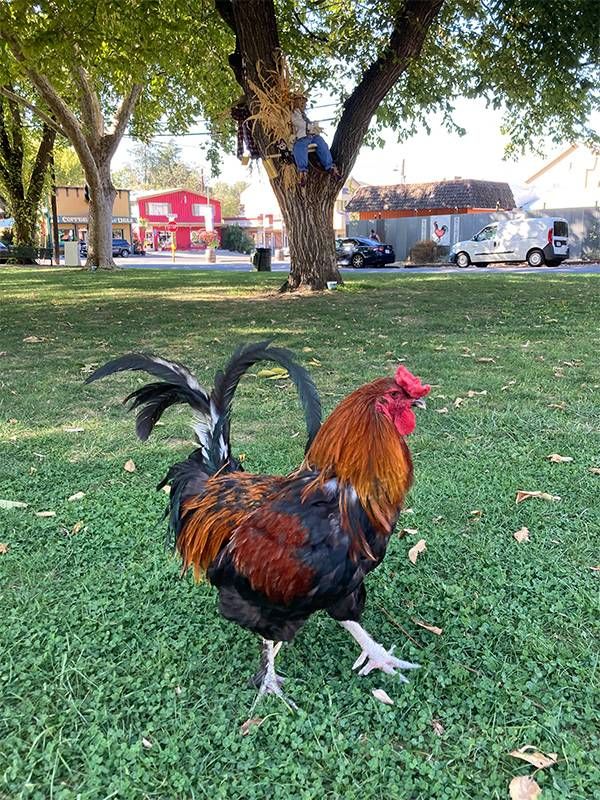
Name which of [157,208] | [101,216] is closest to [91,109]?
[101,216]

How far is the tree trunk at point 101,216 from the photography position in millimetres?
24647

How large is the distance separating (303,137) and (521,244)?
19.7 metres

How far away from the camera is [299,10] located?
15.9 meters

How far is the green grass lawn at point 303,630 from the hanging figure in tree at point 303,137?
26.6ft

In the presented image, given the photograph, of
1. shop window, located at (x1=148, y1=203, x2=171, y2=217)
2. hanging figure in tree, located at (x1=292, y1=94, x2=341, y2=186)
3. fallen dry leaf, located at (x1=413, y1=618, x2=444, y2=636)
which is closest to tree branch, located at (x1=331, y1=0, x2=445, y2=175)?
hanging figure in tree, located at (x1=292, y1=94, x2=341, y2=186)

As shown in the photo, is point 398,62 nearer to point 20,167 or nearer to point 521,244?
point 521,244

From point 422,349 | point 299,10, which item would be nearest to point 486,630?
point 422,349

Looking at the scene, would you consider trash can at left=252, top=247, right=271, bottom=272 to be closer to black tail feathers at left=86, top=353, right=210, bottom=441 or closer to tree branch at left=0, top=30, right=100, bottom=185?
tree branch at left=0, top=30, right=100, bottom=185

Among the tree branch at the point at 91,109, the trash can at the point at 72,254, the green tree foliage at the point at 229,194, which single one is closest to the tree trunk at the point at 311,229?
the tree branch at the point at 91,109

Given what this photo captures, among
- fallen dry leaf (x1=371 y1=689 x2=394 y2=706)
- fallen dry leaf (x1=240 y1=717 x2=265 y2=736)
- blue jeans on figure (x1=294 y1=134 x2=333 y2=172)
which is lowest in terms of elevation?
fallen dry leaf (x1=240 y1=717 x2=265 y2=736)

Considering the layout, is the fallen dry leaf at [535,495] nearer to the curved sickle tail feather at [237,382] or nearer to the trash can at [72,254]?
the curved sickle tail feather at [237,382]

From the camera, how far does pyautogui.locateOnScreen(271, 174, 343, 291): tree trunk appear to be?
13352 millimetres

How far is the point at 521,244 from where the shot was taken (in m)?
28.9

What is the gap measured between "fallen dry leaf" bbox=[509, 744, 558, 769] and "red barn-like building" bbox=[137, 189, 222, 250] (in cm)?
7863
